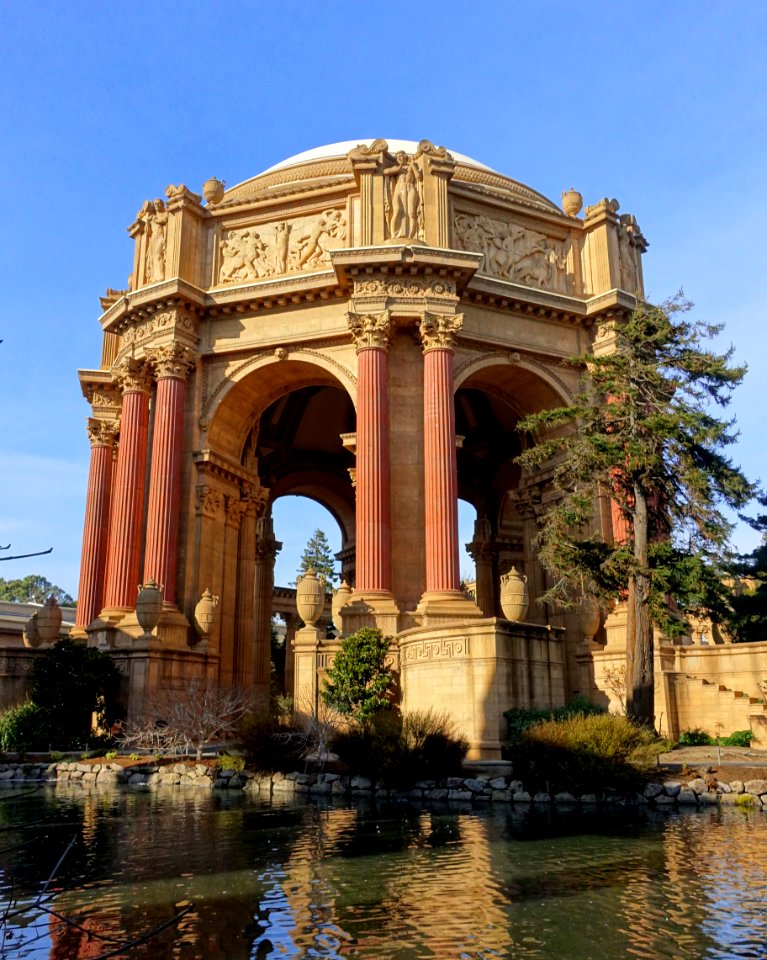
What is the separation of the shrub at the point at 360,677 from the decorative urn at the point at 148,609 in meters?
6.11

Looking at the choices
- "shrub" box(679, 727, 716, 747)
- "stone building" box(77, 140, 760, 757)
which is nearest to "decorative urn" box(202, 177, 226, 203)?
"stone building" box(77, 140, 760, 757)

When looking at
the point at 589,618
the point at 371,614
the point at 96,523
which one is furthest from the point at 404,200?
the point at 96,523

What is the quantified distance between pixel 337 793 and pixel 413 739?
1.86 metres

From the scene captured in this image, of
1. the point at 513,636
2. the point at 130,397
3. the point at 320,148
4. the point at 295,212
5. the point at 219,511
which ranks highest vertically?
the point at 320,148

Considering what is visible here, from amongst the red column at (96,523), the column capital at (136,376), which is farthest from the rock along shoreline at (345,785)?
the column capital at (136,376)

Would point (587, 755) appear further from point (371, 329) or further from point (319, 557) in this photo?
point (319, 557)

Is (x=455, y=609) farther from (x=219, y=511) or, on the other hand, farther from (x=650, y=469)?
(x=219, y=511)

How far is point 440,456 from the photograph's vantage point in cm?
2527

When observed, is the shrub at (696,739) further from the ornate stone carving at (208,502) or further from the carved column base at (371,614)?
the ornate stone carving at (208,502)

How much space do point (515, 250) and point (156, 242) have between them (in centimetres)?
1274

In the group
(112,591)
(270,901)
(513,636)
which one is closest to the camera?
(270,901)

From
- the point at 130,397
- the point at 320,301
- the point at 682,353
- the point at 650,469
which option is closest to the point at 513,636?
the point at 650,469

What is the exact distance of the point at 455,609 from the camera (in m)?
23.3

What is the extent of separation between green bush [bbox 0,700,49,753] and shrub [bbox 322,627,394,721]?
7.78 metres
